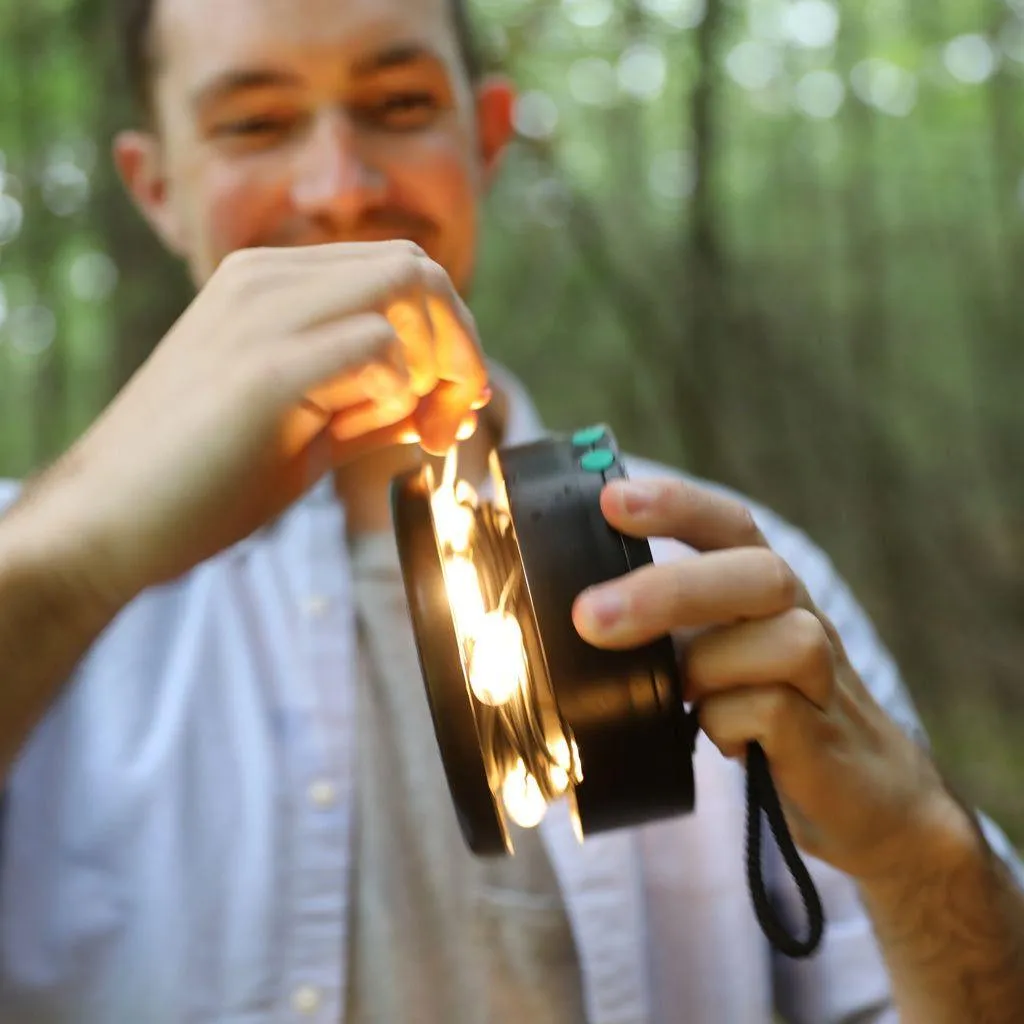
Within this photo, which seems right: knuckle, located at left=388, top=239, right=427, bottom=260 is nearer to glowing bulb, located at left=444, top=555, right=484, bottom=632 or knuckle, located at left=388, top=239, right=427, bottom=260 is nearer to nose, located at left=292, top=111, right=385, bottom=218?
glowing bulb, located at left=444, top=555, right=484, bottom=632

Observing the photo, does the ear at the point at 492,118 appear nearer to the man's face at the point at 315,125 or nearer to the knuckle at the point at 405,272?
the man's face at the point at 315,125

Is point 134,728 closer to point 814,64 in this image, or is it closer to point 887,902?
point 887,902

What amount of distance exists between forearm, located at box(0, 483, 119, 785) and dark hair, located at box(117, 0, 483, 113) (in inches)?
32.1

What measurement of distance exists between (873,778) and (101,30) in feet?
8.30

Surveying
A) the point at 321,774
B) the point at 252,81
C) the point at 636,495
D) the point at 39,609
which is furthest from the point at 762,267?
the point at 39,609

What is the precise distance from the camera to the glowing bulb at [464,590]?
0.71m

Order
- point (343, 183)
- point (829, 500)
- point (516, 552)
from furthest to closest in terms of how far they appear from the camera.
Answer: point (829, 500) → point (343, 183) → point (516, 552)

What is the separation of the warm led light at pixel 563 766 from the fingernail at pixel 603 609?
0.31ft

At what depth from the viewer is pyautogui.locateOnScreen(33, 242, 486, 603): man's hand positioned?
2.47 feet

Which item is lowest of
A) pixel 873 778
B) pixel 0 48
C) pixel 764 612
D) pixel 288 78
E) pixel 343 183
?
pixel 873 778

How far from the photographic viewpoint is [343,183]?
3.69ft

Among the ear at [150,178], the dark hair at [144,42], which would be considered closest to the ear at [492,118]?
the dark hair at [144,42]

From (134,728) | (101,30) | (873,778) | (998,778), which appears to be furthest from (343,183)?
(998,778)

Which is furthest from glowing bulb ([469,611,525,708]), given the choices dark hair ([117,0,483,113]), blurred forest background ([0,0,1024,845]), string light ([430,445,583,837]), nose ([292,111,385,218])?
blurred forest background ([0,0,1024,845])
